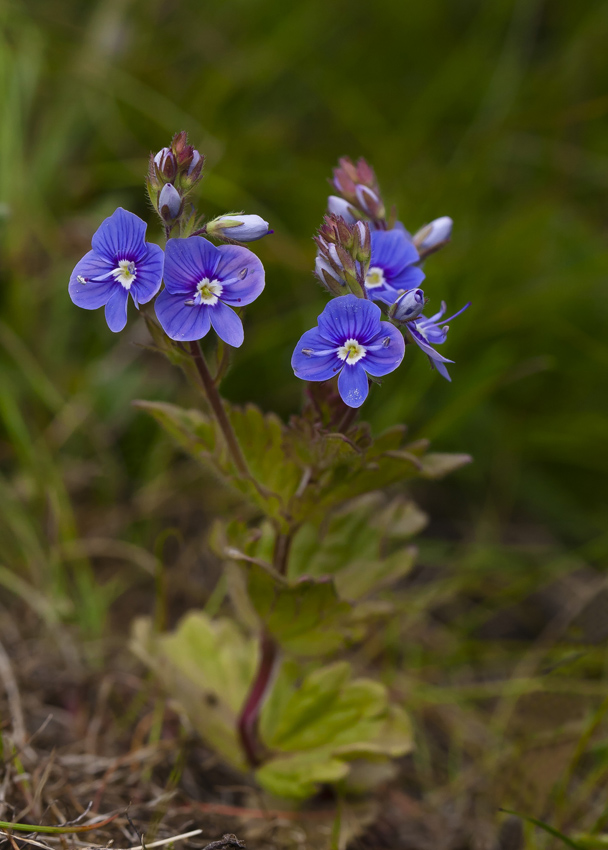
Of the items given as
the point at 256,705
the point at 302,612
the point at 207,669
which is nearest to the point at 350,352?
the point at 302,612

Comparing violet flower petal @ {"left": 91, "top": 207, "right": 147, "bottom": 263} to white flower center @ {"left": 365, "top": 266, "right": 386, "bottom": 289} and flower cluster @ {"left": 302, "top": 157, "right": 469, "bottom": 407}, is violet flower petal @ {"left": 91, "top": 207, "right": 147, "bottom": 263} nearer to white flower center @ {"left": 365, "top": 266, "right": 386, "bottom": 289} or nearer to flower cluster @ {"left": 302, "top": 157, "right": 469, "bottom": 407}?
flower cluster @ {"left": 302, "top": 157, "right": 469, "bottom": 407}

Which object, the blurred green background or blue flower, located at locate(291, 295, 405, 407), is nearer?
blue flower, located at locate(291, 295, 405, 407)

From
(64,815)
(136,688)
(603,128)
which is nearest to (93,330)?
(136,688)

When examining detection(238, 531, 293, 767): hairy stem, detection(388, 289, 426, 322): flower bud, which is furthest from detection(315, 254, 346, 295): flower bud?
detection(238, 531, 293, 767): hairy stem

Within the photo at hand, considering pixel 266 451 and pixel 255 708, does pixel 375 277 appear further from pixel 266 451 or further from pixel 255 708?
pixel 255 708

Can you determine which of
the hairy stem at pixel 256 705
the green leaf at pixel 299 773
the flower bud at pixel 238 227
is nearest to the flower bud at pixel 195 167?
the flower bud at pixel 238 227

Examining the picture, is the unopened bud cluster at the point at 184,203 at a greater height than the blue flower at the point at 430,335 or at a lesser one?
greater

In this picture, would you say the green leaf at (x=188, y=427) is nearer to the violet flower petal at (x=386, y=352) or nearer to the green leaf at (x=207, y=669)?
the violet flower petal at (x=386, y=352)
